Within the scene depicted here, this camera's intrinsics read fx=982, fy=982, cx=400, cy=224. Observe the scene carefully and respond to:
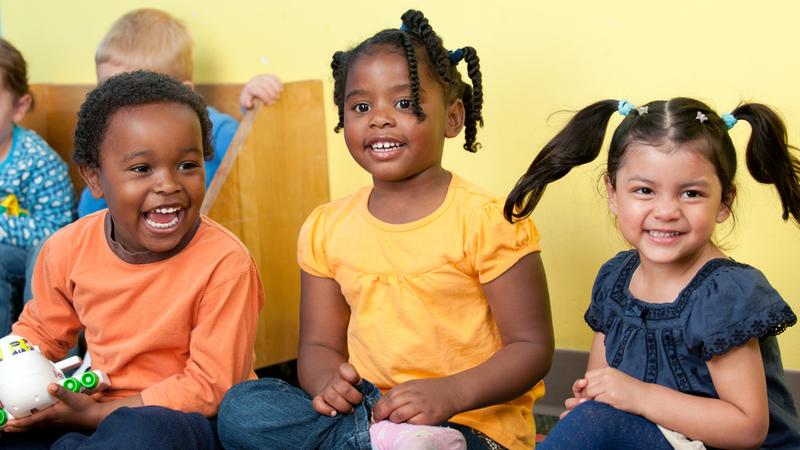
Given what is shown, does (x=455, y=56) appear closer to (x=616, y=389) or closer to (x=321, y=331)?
(x=321, y=331)

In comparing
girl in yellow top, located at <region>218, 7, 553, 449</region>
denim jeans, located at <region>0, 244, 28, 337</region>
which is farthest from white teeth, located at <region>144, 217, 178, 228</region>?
denim jeans, located at <region>0, 244, 28, 337</region>

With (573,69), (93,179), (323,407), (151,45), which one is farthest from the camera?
(151,45)

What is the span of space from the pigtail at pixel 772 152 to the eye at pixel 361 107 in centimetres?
55

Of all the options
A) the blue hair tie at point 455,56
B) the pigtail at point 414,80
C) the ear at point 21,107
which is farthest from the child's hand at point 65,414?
the ear at point 21,107

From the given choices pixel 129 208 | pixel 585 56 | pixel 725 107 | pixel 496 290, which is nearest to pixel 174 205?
pixel 129 208

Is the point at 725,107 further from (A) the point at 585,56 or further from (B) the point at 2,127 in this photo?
(B) the point at 2,127

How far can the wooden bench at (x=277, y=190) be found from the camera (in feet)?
6.95

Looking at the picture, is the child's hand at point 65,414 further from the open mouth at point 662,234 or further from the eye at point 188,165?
the open mouth at point 662,234

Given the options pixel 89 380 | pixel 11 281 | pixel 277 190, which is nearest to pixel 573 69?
pixel 277 190

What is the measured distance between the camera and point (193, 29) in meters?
2.57

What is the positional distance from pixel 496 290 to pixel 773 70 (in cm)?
68

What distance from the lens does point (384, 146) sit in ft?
5.02

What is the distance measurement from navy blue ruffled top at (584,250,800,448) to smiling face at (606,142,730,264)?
0.05 m

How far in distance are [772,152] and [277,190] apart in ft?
3.79
